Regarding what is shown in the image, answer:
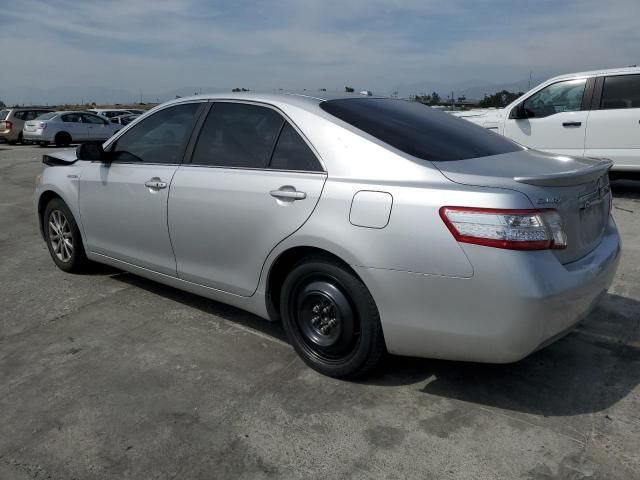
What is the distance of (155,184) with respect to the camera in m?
3.84

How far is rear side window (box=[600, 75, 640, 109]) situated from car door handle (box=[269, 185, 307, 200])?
6.75 m

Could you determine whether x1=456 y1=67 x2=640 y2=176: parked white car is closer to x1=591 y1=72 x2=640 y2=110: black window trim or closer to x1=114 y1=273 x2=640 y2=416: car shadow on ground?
x1=591 y1=72 x2=640 y2=110: black window trim

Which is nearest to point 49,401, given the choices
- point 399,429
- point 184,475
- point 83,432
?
point 83,432

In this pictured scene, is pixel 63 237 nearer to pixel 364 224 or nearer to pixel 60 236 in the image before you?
pixel 60 236

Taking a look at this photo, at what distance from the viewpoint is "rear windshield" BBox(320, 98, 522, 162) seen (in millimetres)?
2986

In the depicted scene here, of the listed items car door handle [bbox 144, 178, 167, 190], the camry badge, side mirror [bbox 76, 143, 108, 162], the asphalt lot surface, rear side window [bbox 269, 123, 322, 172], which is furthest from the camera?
side mirror [bbox 76, 143, 108, 162]

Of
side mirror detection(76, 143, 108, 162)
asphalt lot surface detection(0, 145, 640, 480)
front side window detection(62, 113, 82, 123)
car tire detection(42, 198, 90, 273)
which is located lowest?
asphalt lot surface detection(0, 145, 640, 480)

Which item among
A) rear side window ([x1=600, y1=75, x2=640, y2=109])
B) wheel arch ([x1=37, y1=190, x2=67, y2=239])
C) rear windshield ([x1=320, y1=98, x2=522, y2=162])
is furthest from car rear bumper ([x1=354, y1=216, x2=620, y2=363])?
rear side window ([x1=600, y1=75, x2=640, y2=109])

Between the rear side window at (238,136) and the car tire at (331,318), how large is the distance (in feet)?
2.46

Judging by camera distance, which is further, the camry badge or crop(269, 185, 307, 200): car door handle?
crop(269, 185, 307, 200): car door handle

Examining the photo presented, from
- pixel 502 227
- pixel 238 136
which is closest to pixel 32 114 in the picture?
pixel 238 136

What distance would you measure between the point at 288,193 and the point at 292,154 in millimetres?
264

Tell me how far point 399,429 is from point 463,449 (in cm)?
31

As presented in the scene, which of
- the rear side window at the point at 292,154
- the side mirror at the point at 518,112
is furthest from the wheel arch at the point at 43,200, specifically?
the side mirror at the point at 518,112
